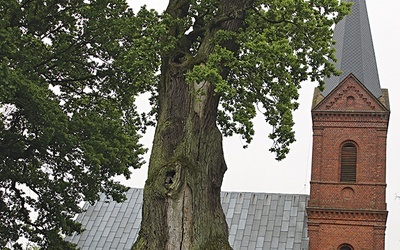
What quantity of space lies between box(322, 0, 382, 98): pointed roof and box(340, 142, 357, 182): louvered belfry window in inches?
92.7

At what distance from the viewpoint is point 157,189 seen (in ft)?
39.1

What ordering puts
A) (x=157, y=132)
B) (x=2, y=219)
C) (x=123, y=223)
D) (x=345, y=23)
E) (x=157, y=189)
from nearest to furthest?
(x=157, y=189) → (x=157, y=132) → (x=2, y=219) → (x=345, y=23) → (x=123, y=223)

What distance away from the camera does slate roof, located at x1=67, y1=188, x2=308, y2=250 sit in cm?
3259

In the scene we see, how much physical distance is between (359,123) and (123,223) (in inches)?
464

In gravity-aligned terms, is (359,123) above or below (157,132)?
above

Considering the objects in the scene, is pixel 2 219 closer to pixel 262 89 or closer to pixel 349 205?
pixel 262 89

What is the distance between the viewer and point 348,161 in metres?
31.3

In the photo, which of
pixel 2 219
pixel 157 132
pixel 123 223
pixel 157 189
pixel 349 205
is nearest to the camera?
pixel 157 189

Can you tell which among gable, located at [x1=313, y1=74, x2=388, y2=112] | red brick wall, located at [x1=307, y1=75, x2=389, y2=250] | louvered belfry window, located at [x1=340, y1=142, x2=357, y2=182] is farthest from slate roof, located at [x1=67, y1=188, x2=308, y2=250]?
gable, located at [x1=313, y1=74, x2=388, y2=112]

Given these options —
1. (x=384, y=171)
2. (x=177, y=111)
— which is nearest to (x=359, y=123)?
(x=384, y=171)

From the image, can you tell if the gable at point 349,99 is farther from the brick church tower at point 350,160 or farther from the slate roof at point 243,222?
the slate roof at point 243,222

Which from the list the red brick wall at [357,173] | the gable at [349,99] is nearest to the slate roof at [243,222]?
the red brick wall at [357,173]

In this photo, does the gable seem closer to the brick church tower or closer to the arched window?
the brick church tower

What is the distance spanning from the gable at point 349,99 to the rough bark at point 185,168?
18977mm
